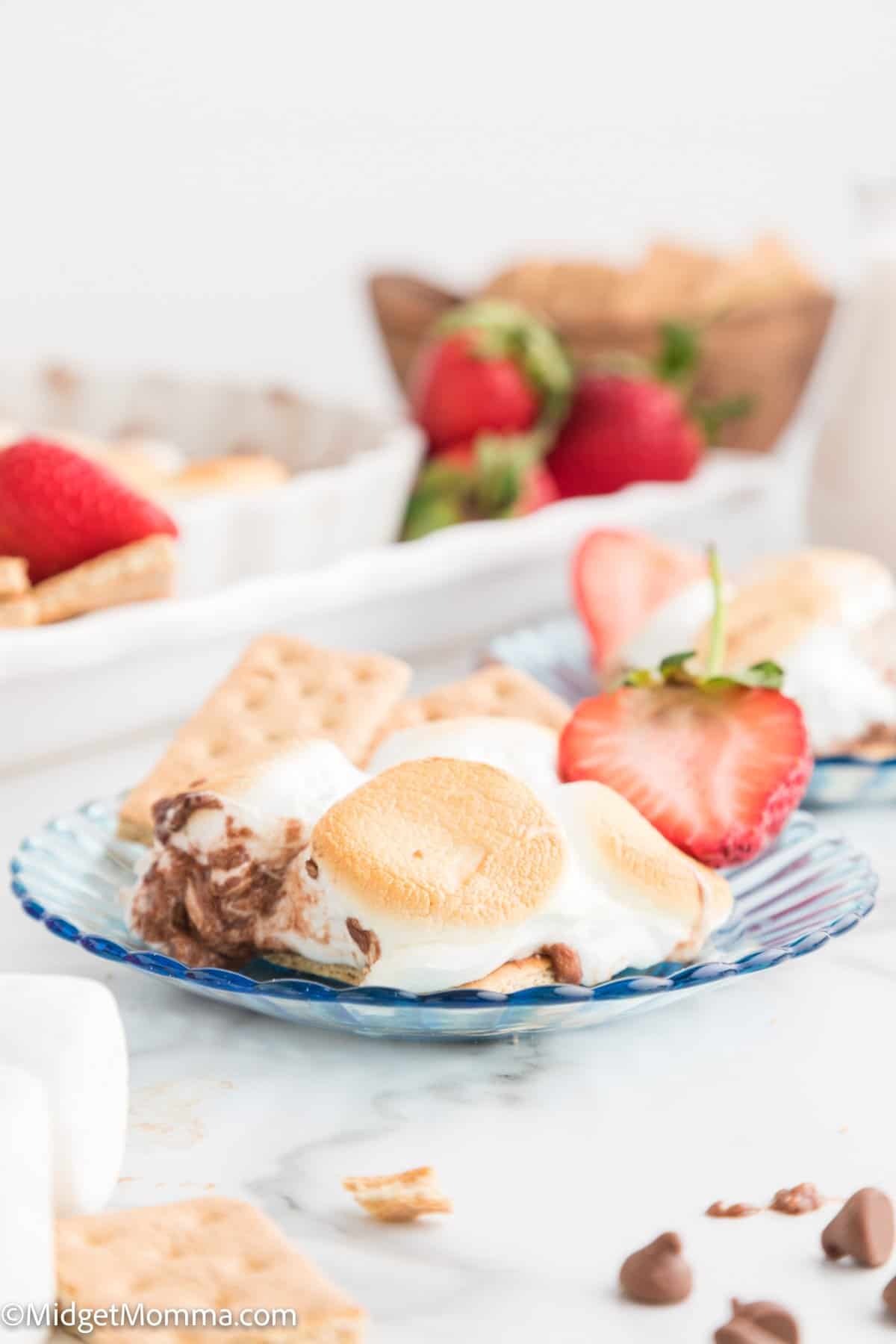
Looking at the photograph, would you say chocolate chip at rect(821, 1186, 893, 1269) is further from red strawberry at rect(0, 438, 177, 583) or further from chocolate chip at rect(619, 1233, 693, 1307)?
red strawberry at rect(0, 438, 177, 583)

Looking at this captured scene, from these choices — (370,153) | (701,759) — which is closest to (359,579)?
(701,759)

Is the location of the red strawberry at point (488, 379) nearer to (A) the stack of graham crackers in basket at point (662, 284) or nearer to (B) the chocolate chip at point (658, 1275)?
(A) the stack of graham crackers in basket at point (662, 284)

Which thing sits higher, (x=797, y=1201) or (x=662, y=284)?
(x=662, y=284)

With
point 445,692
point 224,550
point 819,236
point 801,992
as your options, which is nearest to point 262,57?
point 819,236

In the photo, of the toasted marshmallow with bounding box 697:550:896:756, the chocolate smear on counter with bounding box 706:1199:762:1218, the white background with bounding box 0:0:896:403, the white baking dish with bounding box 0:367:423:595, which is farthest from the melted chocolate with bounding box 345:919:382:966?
the white background with bounding box 0:0:896:403

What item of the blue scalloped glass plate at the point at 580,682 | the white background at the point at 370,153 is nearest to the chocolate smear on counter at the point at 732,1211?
the blue scalloped glass plate at the point at 580,682

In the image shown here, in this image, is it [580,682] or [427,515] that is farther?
[427,515]

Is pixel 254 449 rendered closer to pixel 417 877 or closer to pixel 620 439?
pixel 620 439

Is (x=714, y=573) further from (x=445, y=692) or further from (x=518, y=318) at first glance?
(x=518, y=318)
